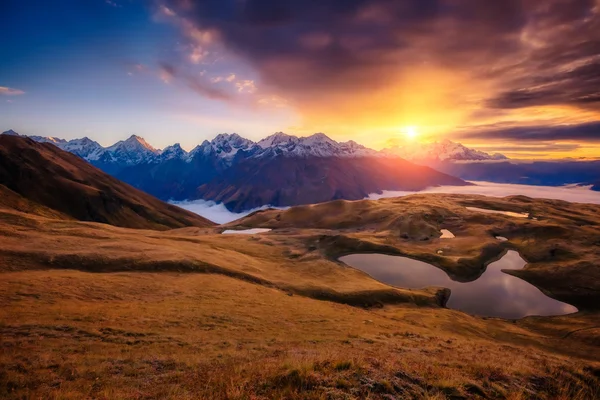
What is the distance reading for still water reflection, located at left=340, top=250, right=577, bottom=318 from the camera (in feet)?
246

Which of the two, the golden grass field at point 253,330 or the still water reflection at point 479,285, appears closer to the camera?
the golden grass field at point 253,330

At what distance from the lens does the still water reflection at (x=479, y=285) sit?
7488 cm

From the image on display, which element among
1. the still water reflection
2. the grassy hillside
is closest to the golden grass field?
the grassy hillside

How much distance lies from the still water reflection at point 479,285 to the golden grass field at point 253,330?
16.2ft

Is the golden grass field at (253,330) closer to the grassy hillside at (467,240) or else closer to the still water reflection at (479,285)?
the grassy hillside at (467,240)

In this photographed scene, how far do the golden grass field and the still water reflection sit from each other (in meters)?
4.93

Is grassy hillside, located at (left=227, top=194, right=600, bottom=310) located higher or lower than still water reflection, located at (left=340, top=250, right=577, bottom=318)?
higher

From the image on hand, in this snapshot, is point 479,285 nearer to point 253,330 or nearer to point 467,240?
point 467,240

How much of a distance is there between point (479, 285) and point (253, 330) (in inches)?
3212

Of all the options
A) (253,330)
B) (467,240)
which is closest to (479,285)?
(467,240)

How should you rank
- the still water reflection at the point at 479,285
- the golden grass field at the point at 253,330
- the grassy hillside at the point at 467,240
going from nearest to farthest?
1. the golden grass field at the point at 253,330
2. the still water reflection at the point at 479,285
3. the grassy hillside at the point at 467,240

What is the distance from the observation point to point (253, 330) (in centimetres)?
3166

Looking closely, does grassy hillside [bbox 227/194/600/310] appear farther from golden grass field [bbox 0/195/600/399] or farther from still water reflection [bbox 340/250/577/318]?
still water reflection [bbox 340/250/577/318]

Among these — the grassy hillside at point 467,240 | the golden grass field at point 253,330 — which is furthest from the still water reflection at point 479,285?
the golden grass field at point 253,330
